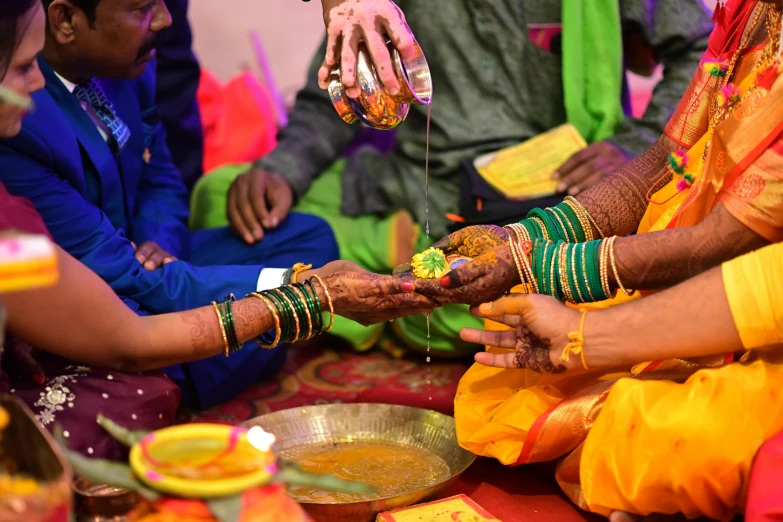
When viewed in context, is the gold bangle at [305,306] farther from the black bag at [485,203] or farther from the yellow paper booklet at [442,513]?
the black bag at [485,203]

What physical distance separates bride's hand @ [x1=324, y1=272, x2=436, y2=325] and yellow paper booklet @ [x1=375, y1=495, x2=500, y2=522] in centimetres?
52

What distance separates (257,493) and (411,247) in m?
1.96

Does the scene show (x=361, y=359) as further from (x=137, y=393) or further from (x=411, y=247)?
(x=137, y=393)

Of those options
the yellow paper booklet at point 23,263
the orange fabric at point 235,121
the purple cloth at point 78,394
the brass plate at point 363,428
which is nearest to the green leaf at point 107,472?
the yellow paper booklet at point 23,263

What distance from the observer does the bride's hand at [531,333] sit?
1889mm

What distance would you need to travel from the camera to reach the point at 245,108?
467 cm

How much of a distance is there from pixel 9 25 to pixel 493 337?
123cm

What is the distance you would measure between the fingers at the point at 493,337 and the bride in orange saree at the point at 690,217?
0.45ft

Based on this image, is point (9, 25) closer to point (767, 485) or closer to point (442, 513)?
point (442, 513)

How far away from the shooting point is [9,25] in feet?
5.56

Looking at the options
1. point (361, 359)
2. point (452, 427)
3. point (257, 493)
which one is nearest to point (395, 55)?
point (452, 427)

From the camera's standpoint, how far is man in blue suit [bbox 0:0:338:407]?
2.31m

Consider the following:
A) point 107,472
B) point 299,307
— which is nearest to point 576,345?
point 299,307

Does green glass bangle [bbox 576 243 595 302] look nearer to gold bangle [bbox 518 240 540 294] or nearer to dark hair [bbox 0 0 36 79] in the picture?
gold bangle [bbox 518 240 540 294]
